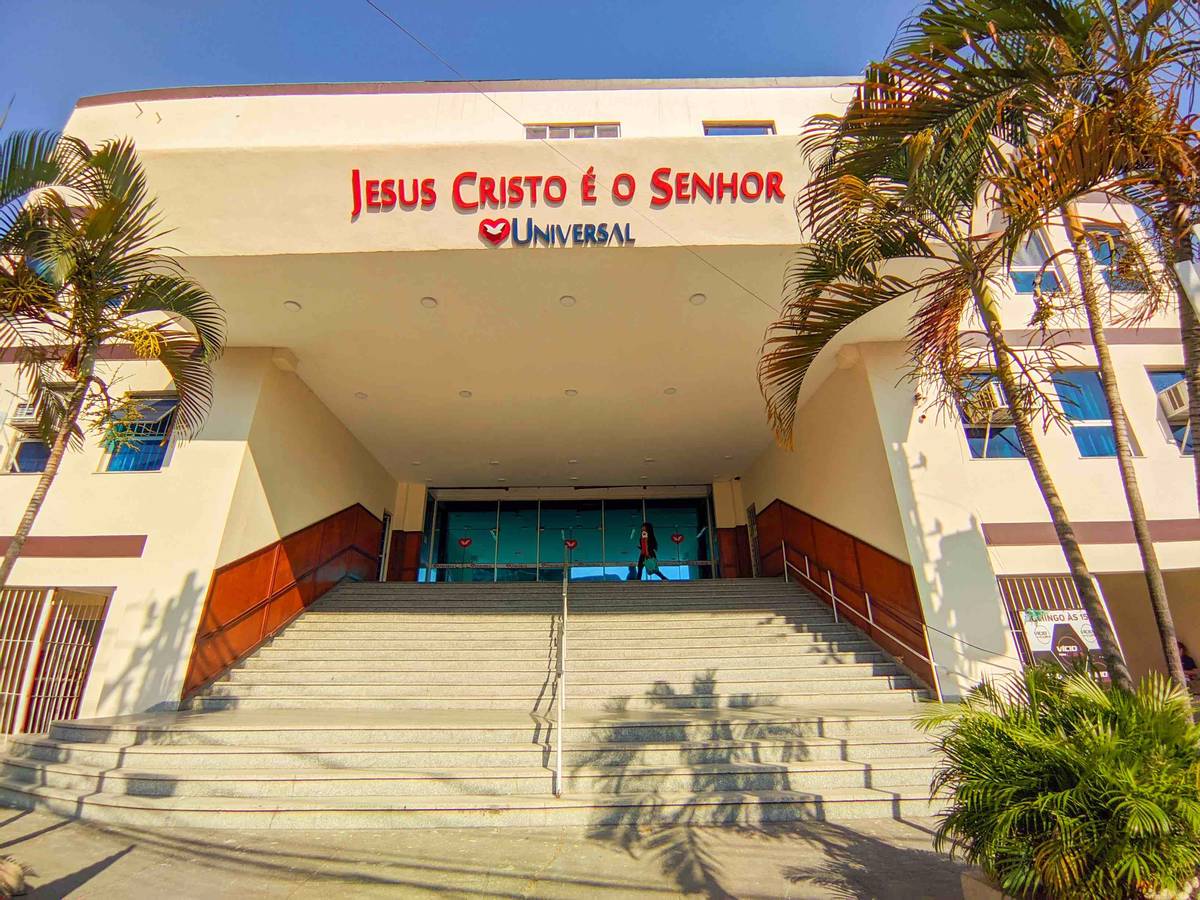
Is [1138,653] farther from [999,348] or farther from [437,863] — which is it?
[437,863]

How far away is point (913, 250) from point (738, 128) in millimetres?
8487

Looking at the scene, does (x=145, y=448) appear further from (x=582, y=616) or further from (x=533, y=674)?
(x=582, y=616)

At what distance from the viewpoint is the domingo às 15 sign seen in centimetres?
617

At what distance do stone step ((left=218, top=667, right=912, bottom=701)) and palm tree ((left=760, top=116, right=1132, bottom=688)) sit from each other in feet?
11.8

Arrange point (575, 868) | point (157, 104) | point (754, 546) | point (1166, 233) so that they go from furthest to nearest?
1. point (754, 546)
2. point (157, 104)
3. point (575, 868)
4. point (1166, 233)

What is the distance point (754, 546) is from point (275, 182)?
11.3 m

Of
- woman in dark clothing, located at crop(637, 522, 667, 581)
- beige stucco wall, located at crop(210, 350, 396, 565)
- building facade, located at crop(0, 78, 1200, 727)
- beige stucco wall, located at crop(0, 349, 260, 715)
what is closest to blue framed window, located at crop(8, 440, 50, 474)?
building facade, located at crop(0, 78, 1200, 727)

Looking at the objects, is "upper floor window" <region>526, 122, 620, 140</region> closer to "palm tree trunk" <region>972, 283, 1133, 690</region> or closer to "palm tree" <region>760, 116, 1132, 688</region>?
"palm tree" <region>760, 116, 1132, 688</region>

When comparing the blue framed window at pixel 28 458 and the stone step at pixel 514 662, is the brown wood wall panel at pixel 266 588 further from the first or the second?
the blue framed window at pixel 28 458

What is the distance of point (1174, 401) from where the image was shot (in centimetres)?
839

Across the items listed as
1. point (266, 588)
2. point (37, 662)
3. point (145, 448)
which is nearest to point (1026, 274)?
point (266, 588)

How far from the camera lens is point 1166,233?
3.15 metres

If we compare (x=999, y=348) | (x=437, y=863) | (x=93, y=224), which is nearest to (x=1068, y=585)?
(x=999, y=348)

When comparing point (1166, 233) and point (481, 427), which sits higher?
point (481, 427)
